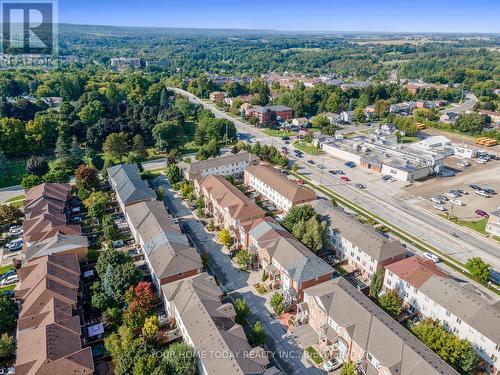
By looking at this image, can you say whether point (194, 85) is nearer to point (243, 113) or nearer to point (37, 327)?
point (243, 113)

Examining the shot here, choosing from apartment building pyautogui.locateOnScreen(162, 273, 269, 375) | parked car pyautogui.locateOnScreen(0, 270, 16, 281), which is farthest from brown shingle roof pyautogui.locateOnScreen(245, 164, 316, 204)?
parked car pyautogui.locateOnScreen(0, 270, 16, 281)

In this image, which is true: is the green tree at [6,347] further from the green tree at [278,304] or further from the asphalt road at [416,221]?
the asphalt road at [416,221]

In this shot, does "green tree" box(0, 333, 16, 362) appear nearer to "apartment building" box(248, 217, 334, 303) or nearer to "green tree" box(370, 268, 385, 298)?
"apartment building" box(248, 217, 334, 303)

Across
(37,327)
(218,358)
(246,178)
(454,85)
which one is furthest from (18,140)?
(454,85)

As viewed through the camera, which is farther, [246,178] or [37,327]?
[246,178]

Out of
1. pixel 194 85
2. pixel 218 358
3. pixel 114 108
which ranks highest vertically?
pixel 194 85

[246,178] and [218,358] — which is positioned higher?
[246,178]

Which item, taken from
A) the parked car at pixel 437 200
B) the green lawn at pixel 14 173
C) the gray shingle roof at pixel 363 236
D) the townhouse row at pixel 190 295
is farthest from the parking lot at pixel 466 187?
the green lawn at pixel 14 173
